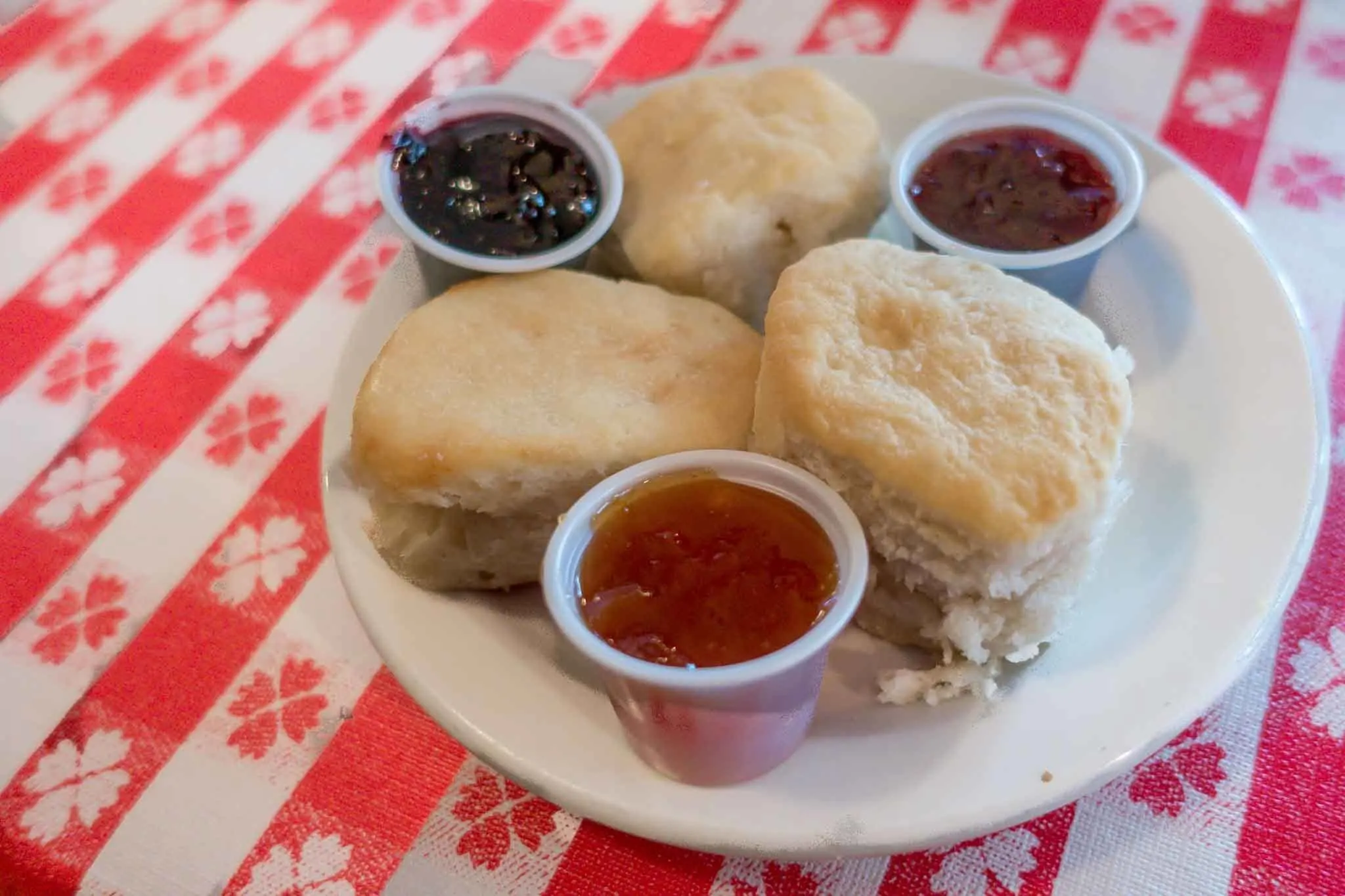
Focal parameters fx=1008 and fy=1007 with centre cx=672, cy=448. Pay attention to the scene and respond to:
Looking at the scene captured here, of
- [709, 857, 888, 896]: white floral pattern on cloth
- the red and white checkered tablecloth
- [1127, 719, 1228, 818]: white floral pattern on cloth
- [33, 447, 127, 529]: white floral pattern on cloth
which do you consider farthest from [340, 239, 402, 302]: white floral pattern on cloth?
[1127, 719, 1228, 818]: white floral pattern on cloth

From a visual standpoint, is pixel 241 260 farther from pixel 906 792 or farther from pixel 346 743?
pixel 906 792

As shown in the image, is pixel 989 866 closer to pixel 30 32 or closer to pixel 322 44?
pixel 322 44

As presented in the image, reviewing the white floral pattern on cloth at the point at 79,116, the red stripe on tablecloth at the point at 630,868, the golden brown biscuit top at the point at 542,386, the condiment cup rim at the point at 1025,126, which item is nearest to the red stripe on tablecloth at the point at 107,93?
the white floral pattern on cloth at the point at 79,116

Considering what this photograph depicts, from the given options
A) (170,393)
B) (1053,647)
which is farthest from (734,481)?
(170,393)

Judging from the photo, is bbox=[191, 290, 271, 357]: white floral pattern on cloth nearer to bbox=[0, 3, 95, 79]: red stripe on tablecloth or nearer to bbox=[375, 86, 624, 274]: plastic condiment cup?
bbox=[375, 86, 624, 274]: plastic condiment cup

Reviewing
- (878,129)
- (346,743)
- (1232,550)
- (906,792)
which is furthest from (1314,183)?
(346,743)

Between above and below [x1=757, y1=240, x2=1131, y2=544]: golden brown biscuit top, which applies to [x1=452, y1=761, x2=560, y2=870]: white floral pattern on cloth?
below
